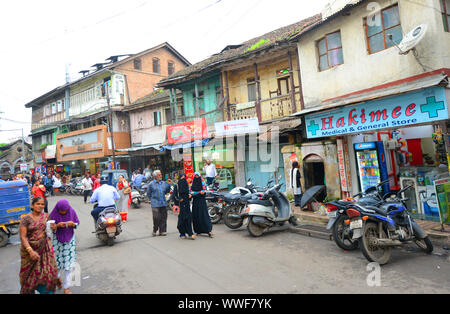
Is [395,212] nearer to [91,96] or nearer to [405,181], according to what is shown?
[405,181]

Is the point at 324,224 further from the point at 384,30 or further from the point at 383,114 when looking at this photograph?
the point at 384,30

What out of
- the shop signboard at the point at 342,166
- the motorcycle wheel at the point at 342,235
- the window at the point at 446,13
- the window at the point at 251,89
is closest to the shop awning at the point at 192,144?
the window at the point at 251,89

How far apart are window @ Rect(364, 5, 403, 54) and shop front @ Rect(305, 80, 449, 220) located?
194cm

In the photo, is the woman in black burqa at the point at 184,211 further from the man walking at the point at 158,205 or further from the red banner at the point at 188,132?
the red banner at the point at 188,132

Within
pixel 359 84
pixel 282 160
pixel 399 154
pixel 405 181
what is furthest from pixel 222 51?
pixel 405 181

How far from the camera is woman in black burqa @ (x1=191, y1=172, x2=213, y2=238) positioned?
315 inches

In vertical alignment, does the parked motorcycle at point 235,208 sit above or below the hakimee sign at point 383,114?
below

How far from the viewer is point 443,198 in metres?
6.54

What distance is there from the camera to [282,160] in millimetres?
13641

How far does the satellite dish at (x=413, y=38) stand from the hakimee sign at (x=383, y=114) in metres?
1.19

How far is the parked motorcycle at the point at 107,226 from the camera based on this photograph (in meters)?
7.32

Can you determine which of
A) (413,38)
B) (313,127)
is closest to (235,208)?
(313,127)

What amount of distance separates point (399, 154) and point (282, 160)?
194 inches

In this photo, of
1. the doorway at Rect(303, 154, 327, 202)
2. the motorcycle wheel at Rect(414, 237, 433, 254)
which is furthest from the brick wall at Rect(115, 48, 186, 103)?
the motorcycle wheel at Rect(414, 237, 433, 254)
